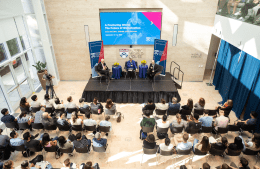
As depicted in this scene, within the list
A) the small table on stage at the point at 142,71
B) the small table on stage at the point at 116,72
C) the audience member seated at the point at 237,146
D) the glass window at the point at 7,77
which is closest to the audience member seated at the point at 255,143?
the audience member seated at the point at 237,146

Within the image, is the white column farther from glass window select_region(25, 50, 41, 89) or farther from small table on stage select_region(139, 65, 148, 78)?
small table on stage select_region(139, 65, 148, 78)

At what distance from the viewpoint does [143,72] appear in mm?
9234

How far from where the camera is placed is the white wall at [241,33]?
5559mm

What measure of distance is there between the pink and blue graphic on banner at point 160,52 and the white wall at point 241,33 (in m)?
2.71

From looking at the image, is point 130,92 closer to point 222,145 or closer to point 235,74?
point 222,145

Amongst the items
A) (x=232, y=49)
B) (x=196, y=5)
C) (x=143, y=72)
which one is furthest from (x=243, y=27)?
(x=143, y=72)

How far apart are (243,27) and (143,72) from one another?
4.82m

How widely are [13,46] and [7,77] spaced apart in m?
1.39

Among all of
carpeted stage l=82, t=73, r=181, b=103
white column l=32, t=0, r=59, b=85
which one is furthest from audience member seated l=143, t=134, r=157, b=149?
white column l=32, t=0, r=59, b=85

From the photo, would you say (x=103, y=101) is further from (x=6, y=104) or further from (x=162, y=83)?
(x=6, y=104)

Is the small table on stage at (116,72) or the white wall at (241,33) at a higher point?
the white wall at (241,33)

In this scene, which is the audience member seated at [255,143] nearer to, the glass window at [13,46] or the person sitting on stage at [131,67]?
the person sitting on stage at [131,67]

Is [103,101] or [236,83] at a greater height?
[236,83]

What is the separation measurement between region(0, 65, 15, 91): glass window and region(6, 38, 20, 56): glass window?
692 mm
